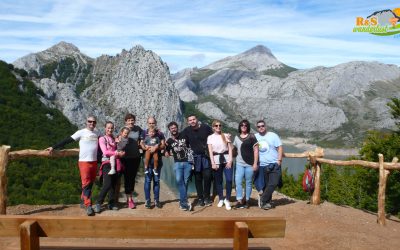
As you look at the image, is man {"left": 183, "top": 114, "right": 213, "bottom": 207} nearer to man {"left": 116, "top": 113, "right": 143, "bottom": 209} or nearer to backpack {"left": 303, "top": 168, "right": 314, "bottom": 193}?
man {"left": 116, "top": 113, "right": 143, "bottom": 209}

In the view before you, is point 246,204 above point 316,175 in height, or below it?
below

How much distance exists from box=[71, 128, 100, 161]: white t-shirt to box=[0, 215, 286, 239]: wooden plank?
15.5 feet

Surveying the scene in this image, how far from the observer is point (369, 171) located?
2848cm

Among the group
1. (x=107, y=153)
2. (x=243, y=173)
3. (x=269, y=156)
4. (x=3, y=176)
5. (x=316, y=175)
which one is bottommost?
(x=316, y=175)

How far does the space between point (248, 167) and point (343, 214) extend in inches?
110

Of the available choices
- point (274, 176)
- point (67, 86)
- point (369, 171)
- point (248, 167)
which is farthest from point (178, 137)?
point (67, 86)

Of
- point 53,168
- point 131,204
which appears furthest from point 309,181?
point 53,168

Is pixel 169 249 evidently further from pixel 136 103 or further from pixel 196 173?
pixel 136 103

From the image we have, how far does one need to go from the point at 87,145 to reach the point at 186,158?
2353 mm

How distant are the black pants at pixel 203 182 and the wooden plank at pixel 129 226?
5827 mm

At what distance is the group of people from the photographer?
8.84 meters

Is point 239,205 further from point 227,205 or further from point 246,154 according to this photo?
point 246,154

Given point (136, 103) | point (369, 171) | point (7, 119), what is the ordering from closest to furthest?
point (369, 171)
point (7, 119)
point (136, 103)

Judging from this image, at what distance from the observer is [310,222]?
9109mm
